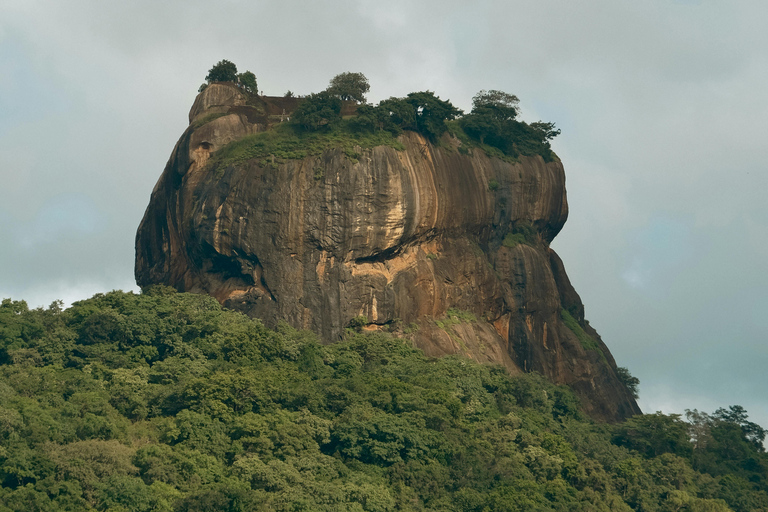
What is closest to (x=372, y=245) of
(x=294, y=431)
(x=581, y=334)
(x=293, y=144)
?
(x=293, y=144)

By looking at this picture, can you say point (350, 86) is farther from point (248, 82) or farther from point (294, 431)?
point (294, 431)

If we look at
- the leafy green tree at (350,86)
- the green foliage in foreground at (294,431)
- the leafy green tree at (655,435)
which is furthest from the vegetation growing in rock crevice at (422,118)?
the leafy green tree at (655,435)

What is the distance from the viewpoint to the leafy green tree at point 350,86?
63.7m

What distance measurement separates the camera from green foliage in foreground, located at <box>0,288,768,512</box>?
146 ft

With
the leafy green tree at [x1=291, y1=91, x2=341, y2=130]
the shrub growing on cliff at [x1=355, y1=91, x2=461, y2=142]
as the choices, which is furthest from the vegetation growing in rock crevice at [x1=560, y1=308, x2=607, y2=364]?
the leafy green tree at [x1=291, y1=91, x2=341, y2=130]

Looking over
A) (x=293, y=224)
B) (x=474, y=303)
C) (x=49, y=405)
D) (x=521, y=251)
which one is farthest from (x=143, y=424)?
(x=521, y=251)

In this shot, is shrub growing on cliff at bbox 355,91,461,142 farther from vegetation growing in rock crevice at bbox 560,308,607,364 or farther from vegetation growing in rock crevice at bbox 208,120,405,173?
vegetation growing in rock crevice at bbox 560,308,607,364

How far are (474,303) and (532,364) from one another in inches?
175

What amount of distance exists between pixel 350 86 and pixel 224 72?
242 inches

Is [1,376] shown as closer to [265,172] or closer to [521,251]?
[265,172]

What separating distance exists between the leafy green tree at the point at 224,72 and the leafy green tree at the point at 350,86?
4.83 meters

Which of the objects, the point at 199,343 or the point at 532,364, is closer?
the point at 199,343

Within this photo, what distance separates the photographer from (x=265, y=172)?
58.8 meters

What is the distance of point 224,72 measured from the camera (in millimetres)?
65500
